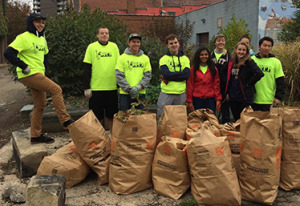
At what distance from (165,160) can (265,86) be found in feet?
6.20

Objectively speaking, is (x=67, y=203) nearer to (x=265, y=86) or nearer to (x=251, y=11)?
(x=265, y=86)

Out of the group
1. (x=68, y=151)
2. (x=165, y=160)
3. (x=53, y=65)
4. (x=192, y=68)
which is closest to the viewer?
(x=165, y=160)

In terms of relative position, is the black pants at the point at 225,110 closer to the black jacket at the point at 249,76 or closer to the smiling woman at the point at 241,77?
the smiling woman at the point at 241,77

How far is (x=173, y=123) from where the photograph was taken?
3273 mm

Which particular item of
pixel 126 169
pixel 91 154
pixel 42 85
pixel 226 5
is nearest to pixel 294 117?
pixel 126 169

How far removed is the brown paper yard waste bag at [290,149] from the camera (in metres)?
2.98

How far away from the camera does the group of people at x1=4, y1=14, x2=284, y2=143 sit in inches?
144

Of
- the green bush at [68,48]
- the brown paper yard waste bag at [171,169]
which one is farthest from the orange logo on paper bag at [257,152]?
the green bush at [68,48]

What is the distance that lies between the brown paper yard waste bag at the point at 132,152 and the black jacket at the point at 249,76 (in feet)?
5.01

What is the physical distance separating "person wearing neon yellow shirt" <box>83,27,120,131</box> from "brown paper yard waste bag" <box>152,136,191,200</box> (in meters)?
1.52

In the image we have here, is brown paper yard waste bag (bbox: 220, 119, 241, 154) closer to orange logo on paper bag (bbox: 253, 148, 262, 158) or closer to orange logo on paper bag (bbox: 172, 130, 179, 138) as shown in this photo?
orange logo on paper bag (bbox: 253, 148, 262, 158)

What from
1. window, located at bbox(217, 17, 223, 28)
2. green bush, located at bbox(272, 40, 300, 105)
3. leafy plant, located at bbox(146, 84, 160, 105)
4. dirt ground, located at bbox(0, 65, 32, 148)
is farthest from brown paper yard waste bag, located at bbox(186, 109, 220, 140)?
window, located at bbox(217, 17, 223, 28)

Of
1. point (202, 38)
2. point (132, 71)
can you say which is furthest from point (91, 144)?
point (202, 38)

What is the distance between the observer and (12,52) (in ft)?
11.2
